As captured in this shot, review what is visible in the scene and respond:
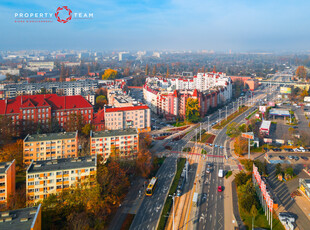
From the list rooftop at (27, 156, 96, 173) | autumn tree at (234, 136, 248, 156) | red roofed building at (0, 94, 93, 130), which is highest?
red roofed building at (0, 94, 93, 130)

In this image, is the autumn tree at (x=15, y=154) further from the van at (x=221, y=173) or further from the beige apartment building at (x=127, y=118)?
the van at (x=221, y=173)

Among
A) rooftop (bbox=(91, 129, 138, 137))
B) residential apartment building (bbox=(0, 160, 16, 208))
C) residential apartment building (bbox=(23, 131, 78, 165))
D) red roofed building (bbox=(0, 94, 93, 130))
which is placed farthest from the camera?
red roofed building (bbox=(0, 94, 93, 130))

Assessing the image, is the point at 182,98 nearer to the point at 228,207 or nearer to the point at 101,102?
the point at 101,102

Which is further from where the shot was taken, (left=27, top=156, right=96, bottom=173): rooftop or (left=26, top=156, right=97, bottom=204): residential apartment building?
(left=27, top=156, right=96, bottom=173): rooftop

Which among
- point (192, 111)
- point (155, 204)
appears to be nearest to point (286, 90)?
point (192, 111)

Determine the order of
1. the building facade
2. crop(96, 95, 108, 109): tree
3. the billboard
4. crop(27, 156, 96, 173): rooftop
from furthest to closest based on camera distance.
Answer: the billboard < crop(96, 95, 108, 109): tree < the building facade < crop(27, 156, 96, 173): rooftop

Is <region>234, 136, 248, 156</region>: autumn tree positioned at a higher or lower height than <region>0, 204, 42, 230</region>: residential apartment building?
lower

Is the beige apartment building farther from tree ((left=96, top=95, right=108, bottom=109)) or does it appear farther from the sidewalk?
the sidewalk

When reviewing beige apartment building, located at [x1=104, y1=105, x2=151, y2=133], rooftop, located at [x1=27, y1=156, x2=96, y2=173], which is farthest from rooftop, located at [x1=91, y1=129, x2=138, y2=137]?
beige apartment building, located at [x1=104, y1=105, x2=151, y2=133]
